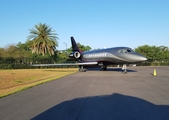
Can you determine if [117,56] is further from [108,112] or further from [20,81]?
[108,112]

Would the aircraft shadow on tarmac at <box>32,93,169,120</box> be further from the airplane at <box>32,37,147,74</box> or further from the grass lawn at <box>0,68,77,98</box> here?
the airplane at <box>32,37,147,74</box>

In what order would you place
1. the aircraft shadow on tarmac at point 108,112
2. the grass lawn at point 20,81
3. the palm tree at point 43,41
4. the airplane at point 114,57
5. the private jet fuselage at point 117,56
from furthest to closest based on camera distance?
the palm tree at point 43,41 < the airplane at point 114,57 < the private jet fuselage at point 117,56 < the grass lawn at point 20,81 < the aircraft shadow on tarmac at point 108,112

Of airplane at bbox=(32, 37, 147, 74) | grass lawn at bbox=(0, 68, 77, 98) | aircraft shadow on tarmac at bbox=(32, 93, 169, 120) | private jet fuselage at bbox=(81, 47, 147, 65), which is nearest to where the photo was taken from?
aircraft shadow on tarmac at bbox=(32, 93, 169, 120)

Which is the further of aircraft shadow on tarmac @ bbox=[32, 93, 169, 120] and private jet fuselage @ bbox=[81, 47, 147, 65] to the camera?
private jet fuselage @ bbox=[81, 47, 147, 65]

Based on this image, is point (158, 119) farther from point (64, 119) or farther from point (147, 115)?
point (64, 119)

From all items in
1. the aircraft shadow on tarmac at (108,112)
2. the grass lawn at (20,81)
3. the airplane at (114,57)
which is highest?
the airplane at (114,57)

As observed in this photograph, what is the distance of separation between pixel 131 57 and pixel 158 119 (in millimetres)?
19418

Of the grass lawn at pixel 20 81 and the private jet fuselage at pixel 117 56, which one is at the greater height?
the private jet fuselage at pixel 117 56

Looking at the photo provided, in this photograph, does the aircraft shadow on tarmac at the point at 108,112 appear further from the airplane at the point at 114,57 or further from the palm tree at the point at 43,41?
the palm tree at the point at 43,41

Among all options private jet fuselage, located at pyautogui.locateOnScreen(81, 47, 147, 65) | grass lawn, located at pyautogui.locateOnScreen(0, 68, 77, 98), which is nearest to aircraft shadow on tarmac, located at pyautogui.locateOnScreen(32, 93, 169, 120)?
grass lawn, located at pyautogui.locateOnScreen(0, 68, 77, 98)

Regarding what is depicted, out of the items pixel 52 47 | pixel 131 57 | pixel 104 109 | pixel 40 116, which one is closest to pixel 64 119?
pixel 40 116

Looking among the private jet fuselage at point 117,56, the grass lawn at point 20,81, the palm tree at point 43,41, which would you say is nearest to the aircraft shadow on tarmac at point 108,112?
the grass lawn at point 20,81

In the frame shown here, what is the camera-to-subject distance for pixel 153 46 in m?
87.9

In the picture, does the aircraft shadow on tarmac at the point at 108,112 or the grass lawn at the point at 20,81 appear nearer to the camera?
the aircraft shadow on tarmac at the point at 108,112
